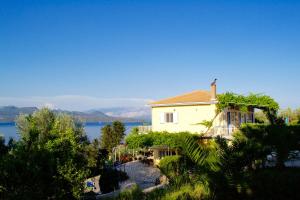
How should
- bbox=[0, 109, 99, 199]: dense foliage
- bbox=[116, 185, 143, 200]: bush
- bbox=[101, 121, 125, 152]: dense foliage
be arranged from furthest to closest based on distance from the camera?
bbox=[101, 121, 125, 152]: dense foliage < bbox=[116, 185, 143, 200]: bush < bbox=[0, 109, 99, 199]: dense foliage

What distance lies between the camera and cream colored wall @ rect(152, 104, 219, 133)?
34094mm

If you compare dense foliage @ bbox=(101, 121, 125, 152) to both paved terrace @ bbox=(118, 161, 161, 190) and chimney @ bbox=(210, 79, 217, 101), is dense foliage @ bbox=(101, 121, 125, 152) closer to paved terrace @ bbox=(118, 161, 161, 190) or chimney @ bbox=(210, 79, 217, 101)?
paved terrace @ bbox=(118, 161, 161, 190)

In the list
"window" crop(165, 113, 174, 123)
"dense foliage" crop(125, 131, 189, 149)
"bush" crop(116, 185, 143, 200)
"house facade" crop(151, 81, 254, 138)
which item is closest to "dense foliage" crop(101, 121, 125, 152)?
"house facade" crop(151, 81, 254, 138)

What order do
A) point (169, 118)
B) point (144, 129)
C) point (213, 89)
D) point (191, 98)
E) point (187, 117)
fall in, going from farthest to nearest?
point (144, 129) → point (169, 118) → point (191, 98) → point (187, 117) → point (213, 89)

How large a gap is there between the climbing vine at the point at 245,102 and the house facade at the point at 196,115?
0.54 metres

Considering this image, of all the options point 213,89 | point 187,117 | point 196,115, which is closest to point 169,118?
point 187,117

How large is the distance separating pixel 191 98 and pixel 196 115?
2151 mm

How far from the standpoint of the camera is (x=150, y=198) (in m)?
10.8

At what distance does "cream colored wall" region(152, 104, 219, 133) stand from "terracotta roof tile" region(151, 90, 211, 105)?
0.58 m

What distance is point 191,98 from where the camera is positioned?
36281 millimetres

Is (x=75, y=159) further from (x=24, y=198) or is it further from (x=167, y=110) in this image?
(x=167, y=110)

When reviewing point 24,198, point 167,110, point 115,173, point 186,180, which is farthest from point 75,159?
point 167,110

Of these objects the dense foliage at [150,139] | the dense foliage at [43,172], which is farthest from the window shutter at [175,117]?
the dense foliage at [43,172]

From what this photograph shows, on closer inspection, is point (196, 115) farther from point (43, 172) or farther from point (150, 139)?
point (43, 172)
